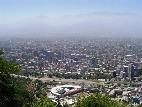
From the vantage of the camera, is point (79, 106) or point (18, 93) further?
point (79, 106)

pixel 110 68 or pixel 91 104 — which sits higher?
pixel 91 104

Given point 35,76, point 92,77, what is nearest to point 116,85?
point 92,77

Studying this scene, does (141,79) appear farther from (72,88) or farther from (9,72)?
(9,72)

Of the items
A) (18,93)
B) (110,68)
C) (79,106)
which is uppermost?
(18,93)

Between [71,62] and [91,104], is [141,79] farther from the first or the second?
[91,104]

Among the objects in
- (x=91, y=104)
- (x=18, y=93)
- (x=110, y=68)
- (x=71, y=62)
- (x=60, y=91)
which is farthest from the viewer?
(x=71, y=62)

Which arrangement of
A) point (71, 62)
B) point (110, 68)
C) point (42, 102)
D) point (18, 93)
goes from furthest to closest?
point (71, 62) → point (110, 68) → point (42, 102) → point (18, 93)

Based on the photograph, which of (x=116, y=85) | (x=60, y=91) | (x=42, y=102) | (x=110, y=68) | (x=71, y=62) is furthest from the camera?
(x=71, y=62)

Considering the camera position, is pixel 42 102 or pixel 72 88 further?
pixel 72 88

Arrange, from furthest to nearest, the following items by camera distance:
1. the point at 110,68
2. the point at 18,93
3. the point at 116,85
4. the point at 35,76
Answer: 1. the point at 110,68
2. the point at 35,76
3. the point at 116,85
4. the point at 18,93

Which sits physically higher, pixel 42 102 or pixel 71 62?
pixel 42 102

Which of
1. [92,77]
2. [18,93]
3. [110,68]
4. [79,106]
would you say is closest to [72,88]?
[92,77]
